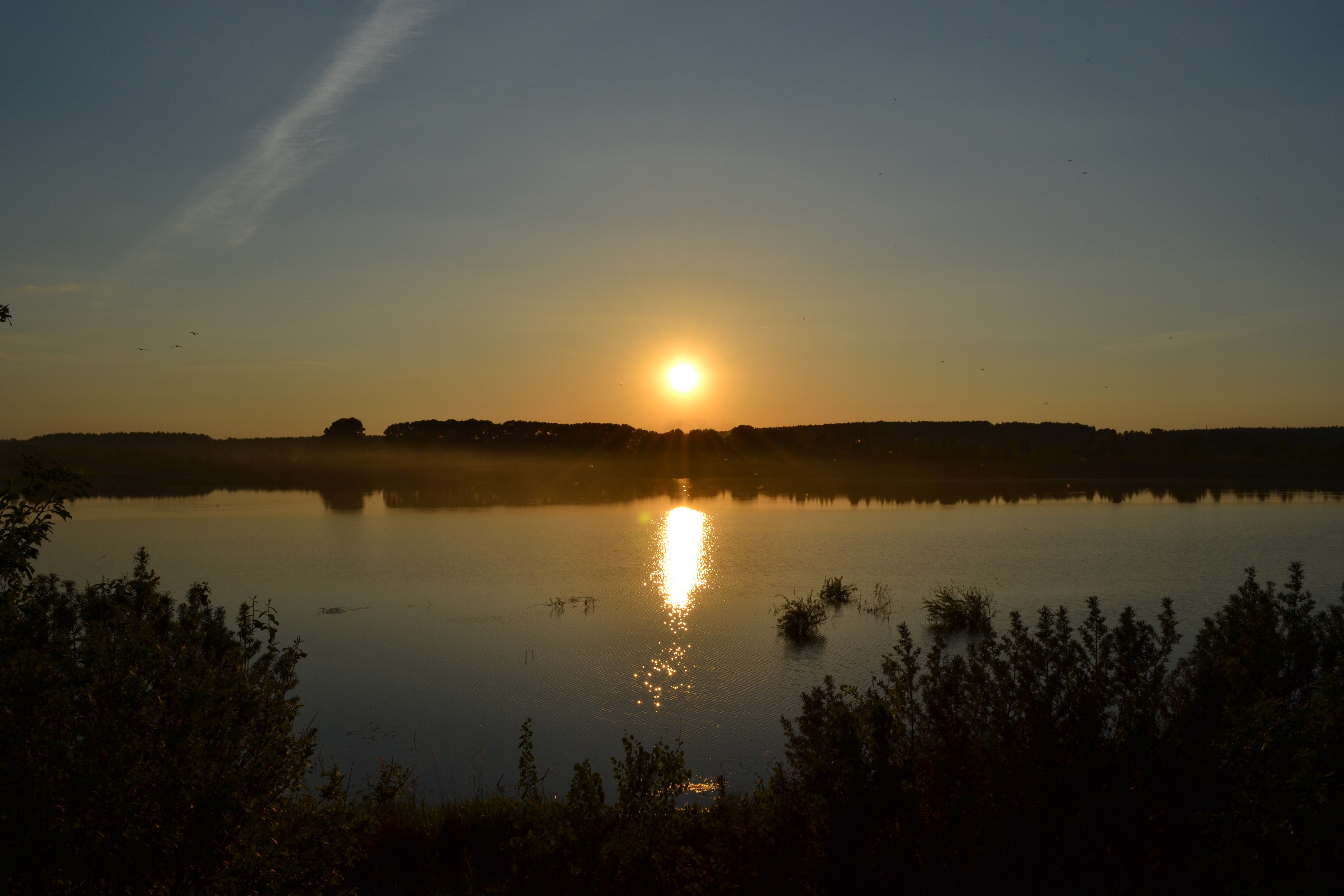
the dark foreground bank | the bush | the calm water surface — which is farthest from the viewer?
the calm water surface

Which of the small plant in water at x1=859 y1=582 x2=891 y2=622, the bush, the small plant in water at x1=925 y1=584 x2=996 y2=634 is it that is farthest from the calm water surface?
the bush

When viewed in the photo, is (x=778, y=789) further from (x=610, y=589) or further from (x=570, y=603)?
(x=610, y=589)


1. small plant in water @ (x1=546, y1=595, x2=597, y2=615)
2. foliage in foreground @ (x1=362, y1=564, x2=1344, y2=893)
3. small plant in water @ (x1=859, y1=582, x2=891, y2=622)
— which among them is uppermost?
foliage in foreground @ (x1=362, y1=564, x2=1344, y2=893)

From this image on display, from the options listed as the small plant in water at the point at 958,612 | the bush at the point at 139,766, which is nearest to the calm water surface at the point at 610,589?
the small plant in water at the point at 958,612

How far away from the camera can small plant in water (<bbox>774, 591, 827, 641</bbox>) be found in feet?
53.3

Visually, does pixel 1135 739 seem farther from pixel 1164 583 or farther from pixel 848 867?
pixel 1164 583

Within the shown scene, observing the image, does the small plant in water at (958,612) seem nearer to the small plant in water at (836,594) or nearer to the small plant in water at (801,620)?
the small plant in water at (836,594)

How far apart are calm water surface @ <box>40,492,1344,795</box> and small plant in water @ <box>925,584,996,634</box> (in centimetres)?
51

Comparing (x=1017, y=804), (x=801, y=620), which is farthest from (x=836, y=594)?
(x=1017, y=804)

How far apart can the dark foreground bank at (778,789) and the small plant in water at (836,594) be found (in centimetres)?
1293

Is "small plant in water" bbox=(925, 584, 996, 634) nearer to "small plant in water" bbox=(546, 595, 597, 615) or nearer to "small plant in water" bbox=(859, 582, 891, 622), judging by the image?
"small plant in water" bbox=(859, 582, 891, 622)

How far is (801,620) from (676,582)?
22.9 ft

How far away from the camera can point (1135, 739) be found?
5.11 meters

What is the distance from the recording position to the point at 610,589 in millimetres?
22125
